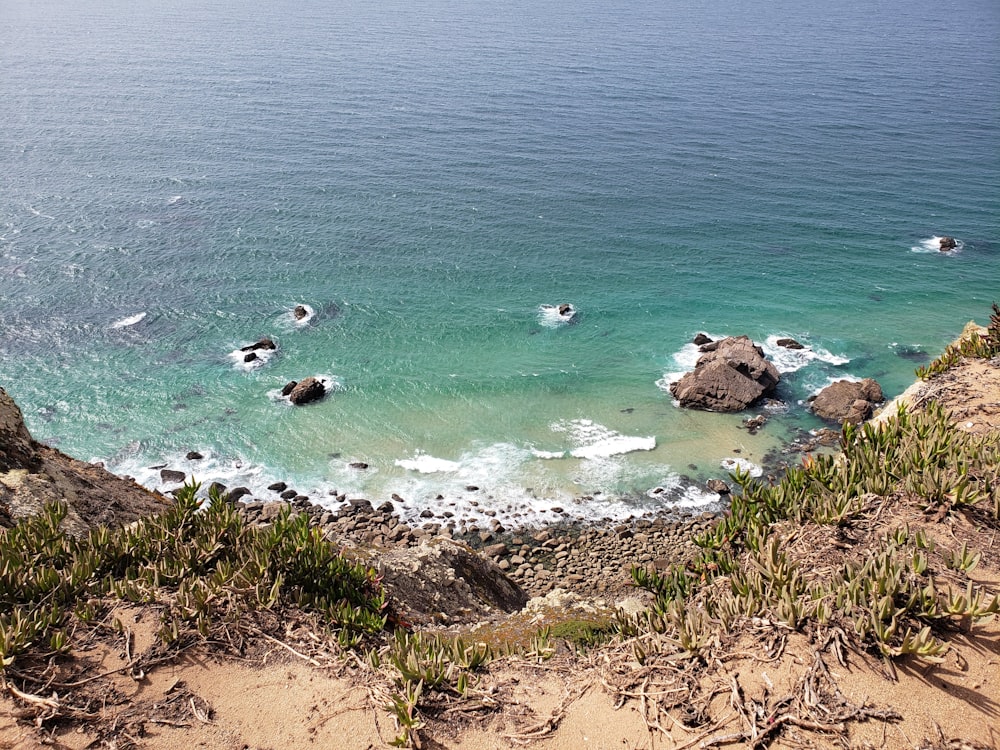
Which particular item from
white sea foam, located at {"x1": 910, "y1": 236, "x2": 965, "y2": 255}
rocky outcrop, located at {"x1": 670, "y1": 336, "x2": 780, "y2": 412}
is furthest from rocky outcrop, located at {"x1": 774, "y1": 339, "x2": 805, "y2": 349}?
white sea foam, located at {"x1": 910, "y1": 236, "x2": 965, "y2": 255}

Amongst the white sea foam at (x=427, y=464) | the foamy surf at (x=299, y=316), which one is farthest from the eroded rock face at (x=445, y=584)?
the foamy surf at (x=299, y=316)

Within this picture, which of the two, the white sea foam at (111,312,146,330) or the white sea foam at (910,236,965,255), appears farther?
the white sea foam at (910,236,965,255)

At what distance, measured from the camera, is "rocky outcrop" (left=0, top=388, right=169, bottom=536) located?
15.4 metres

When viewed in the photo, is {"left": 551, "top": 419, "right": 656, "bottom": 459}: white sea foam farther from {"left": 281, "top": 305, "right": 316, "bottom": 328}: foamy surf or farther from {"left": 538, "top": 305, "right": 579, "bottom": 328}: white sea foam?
{"left": 281, "top": 305, "right": 316, "bottom": 328}: foamy surf

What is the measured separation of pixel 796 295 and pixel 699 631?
47101mm

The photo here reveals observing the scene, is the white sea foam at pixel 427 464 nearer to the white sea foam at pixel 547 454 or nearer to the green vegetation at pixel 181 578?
the white sea foam at pixel 547 454

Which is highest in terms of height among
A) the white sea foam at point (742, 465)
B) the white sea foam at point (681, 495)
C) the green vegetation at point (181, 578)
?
the green vegetation at point (181, 578)

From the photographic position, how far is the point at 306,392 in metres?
40.5

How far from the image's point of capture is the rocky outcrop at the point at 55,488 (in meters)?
15.4

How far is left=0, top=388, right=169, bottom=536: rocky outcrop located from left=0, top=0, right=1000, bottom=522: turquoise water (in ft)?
50.3

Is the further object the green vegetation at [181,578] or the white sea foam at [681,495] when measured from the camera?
the white sea foam at [681,495]

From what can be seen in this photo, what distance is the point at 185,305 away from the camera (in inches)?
1932

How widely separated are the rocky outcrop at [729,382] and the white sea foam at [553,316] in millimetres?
10552

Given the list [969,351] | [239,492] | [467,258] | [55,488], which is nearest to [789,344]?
[969,351]
